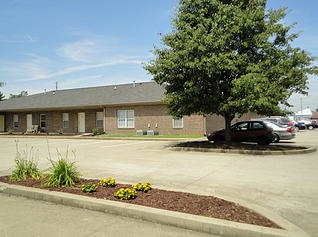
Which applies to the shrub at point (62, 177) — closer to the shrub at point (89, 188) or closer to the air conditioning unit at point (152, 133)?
the shrub at point (89, 188)

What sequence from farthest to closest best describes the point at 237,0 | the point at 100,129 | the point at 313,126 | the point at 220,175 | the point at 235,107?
the point at 313,126 < the point at 100,129 < the point at 237,0 < the point at 235,107 < the point at 220,175

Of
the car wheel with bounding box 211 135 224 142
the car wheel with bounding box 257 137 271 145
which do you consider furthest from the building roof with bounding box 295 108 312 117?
the car wheel with bounding box 257 137 271 145

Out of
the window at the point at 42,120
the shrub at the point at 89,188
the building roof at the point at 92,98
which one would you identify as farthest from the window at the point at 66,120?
the shrub at the point at 89,188

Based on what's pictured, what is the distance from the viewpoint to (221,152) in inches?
557

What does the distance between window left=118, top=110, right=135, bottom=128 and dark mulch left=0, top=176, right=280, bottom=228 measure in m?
22.5

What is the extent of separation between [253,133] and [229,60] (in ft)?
18.6

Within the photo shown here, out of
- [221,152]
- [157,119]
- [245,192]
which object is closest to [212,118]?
[157,119]

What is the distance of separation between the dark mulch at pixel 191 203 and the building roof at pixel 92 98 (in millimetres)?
20570

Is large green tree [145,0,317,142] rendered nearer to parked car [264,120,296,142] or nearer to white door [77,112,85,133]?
parked car [264,120,296,142]

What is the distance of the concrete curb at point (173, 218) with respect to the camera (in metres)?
4.19

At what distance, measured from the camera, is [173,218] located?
15.7 ft

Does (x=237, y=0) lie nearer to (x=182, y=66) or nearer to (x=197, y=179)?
(x=182, y=66)

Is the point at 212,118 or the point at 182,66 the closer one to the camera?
the point at 182,66

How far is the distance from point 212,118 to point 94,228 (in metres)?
24.4
